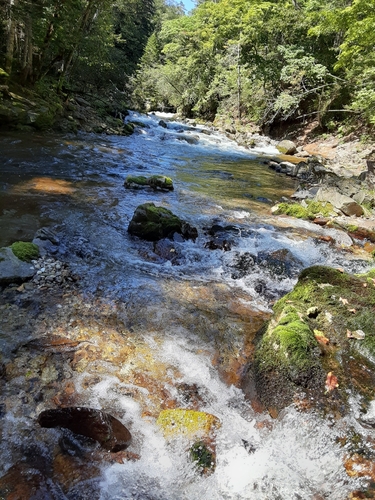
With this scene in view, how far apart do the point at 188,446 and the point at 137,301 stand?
228 cm

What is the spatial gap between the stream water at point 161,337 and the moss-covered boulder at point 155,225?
0.78 ft

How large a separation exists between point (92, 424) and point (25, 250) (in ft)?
10.5

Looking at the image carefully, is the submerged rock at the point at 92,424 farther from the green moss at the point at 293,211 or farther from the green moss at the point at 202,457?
the green moss at the point at 293,211

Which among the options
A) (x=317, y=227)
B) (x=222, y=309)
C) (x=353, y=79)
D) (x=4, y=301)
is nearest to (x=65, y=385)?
(x=4, y=301)

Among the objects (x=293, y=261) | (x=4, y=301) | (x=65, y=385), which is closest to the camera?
(x=65, y=385)

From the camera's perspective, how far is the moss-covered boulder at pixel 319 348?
3.23 m

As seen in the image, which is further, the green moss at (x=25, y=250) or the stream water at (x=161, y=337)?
the green moss at (x=25, y=250)

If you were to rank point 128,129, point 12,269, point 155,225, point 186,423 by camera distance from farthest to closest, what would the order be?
point 128,129, point 155,225, point 12,269, point 186,423

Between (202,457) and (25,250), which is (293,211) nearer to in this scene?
(25,250)

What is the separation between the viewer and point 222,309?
4848 millimetres

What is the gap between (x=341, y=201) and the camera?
404 inches

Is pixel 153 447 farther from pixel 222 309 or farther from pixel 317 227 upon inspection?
pixel 317 227

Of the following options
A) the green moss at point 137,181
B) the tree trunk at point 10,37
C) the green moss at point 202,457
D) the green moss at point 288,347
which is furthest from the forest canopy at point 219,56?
the green moss at point 202,457

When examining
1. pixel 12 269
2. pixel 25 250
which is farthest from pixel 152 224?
pixel 12 269
